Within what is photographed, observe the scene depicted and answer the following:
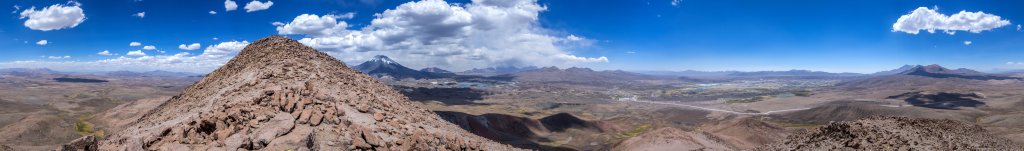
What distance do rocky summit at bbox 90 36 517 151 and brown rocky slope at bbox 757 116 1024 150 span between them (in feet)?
60.0

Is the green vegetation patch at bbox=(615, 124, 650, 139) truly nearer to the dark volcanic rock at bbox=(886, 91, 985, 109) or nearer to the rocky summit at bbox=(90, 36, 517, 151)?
the rocky summit at bbox=(90, 36, 517, 151)

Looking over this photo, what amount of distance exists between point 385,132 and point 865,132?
25.3 m

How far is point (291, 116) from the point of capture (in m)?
18.2

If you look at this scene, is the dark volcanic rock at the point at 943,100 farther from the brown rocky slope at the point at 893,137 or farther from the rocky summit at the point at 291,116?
the rocky summit at the point at 291,116

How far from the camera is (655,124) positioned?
128250mm

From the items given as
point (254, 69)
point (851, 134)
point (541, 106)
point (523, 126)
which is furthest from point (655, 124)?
point (254, 69)

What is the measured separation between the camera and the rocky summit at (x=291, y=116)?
51.7 ft

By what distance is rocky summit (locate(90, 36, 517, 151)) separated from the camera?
1575 cm

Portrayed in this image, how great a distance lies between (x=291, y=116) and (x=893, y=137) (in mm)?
28376

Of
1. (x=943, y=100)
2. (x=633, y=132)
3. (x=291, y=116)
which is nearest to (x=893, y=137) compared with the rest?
(x=291, y=116)

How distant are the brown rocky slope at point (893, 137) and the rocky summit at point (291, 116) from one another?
18291mm

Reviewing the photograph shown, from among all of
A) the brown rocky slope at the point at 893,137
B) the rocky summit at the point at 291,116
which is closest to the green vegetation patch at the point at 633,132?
the brown rocky slope at the point at 893,137

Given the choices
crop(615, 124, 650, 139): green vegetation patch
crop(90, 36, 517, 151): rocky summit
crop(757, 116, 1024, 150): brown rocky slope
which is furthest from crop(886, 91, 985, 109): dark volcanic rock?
crop(90, 36, 517, 151): rocky summit

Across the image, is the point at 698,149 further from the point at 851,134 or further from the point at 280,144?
the point at 280,144
